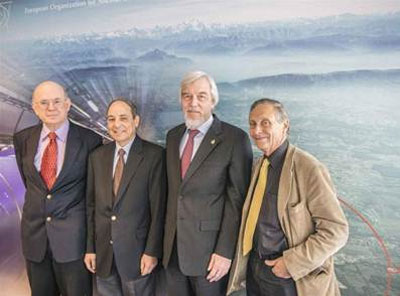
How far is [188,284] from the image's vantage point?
213cm

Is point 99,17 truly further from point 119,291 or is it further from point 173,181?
point 119,291

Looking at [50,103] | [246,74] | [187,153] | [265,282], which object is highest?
[246,74]

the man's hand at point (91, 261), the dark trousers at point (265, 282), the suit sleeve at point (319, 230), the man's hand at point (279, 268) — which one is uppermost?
the suit sleeve at point (319, 230)

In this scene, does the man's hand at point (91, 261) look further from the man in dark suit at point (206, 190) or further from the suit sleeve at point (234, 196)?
the suit sleeve at point (234, 196)

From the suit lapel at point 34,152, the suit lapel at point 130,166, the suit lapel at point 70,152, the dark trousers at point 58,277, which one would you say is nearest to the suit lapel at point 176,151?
the suit lapel at point 130,166

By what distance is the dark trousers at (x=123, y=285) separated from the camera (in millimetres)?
2225

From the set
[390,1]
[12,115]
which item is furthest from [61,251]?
[390,1]

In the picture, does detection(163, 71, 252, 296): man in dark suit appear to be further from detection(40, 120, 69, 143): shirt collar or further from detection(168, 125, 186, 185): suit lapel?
detection(40, 120, 69, 143): shirt collar

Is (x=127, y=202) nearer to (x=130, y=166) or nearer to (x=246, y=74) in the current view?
(x=130, y=166)

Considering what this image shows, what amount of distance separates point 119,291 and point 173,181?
0.86 m

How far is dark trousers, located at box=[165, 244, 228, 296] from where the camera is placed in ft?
6.73

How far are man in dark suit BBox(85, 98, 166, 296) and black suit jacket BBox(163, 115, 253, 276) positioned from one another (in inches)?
7.6

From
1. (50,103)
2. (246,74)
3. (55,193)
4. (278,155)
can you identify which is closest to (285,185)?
(278,155)

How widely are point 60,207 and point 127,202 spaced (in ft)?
1.61
